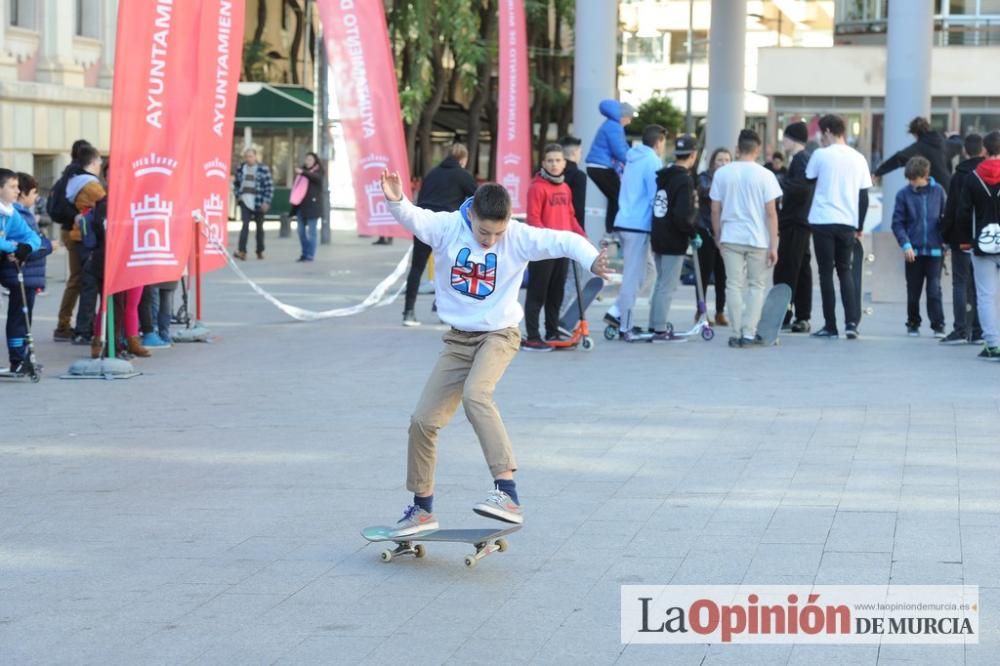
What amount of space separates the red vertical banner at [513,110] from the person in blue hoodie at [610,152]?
10.1 ft

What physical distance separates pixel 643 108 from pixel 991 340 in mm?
49164

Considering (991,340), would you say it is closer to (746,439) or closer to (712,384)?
(712,384)

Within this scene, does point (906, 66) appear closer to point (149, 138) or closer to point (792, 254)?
point (792, 254)

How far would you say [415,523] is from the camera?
699 centimetres

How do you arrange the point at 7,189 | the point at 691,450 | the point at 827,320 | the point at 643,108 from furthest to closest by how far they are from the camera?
the point at 643,108
the point at 827,320
the point at 7,189
the point at 691,450

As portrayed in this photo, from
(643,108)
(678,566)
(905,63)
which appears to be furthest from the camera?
(643,108)

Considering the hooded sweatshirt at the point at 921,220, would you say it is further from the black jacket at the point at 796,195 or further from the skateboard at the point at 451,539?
the skateboard at the point at 451,539

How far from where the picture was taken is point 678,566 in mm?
6773

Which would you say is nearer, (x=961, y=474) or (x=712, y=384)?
(x=961, y=474)

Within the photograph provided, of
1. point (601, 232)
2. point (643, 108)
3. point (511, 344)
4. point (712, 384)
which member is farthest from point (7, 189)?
point (643, 108)

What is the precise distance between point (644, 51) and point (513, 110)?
72179 millimetres

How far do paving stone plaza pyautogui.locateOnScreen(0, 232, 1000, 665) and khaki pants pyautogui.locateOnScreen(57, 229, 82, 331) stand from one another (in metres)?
1.20

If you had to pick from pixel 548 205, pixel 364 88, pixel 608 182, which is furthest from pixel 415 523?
pixel 608 182

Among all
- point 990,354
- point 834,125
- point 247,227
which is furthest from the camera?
point 247,227
